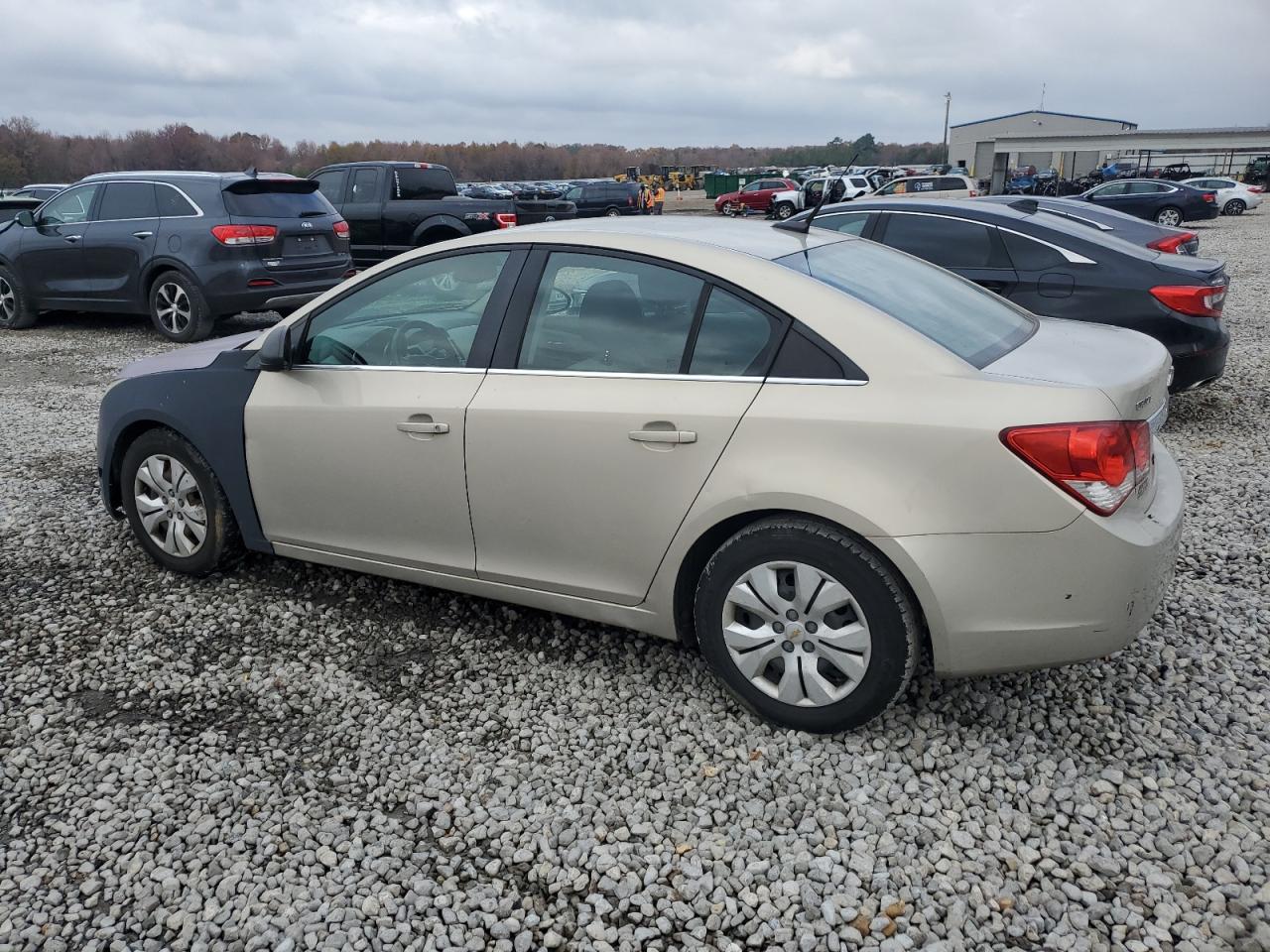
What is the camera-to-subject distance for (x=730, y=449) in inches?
117

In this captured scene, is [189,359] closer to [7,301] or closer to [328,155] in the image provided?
[7,301]

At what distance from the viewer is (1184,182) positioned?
3091cm

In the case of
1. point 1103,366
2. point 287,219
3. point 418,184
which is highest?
point 418,184

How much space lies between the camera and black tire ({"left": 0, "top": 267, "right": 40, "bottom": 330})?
11.6m

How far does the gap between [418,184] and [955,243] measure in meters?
9.33

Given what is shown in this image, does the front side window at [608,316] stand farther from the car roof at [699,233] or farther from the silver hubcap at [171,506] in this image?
the silver hubcap at [171,506]

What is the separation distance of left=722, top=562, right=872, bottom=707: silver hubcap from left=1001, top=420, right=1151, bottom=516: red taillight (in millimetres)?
643

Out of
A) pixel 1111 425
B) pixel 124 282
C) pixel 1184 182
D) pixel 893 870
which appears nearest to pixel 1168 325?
pixel 1111 425

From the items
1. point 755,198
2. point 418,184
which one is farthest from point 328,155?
point 418,184

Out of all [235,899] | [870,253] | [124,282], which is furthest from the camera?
[124,282]

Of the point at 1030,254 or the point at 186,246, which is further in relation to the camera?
the point at 186,246

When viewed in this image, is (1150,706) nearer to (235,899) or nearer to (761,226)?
(761,226)

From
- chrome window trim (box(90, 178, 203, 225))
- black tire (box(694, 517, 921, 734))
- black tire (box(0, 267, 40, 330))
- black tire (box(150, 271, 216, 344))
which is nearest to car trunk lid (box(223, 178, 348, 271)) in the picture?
chrome window trim (box(90, 178, 203, 225))

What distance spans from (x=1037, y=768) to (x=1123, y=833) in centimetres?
33
